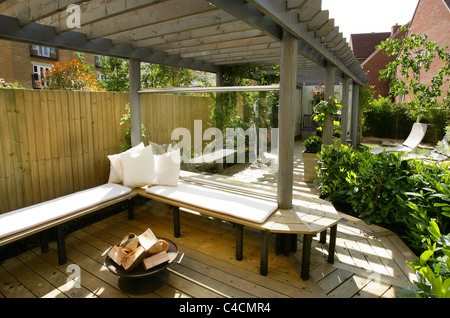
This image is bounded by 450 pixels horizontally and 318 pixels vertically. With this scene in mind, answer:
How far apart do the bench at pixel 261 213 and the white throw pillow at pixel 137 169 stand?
0.37 ft

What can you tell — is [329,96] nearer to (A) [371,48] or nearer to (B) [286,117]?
(B) [286,117]

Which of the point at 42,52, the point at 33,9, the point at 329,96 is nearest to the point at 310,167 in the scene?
the point at 329,96

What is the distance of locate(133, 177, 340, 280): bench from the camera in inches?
99.6

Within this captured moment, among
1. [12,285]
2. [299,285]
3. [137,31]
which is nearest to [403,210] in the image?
[299,285]

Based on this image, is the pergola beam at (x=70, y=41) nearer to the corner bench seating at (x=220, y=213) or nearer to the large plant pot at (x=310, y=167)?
the corner bench seating at (x=220, y=213)

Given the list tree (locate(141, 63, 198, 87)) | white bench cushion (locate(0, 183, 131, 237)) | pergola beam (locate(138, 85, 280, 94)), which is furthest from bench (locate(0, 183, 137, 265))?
tree (locate(141, 63, 198, 87))

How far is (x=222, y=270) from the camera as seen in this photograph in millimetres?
2668

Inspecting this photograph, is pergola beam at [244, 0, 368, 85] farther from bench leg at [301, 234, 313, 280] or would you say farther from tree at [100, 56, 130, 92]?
tree at [100, 56, 130, 92]

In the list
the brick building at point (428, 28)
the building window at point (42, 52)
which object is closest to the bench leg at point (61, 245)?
Result: the brick building at point (428, 28)

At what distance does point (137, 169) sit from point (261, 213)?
1.79m

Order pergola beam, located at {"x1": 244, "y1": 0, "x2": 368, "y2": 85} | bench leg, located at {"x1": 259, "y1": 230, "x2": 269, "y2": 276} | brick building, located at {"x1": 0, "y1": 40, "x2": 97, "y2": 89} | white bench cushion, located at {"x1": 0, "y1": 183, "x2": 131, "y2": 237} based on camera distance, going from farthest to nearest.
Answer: brick building, located at {"x1": 0, "y1": 40, "x2": 97, "y2": 89}, bench leg, located at {"x1": 259, "y1": 230, "x2": 269, "y2": 276}, white bench cushion, located at {"x1": 0, "y1": 183, "x2": 131, "y2": 237}, pergola beam, located at {"x1": 244, "y1": 0, "x2": 368, "y2": 85}

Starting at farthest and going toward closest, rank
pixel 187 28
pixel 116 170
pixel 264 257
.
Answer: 1. pixel 116 170
2. pixel 187 28
3. pixel 264 257

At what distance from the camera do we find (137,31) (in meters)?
3.30

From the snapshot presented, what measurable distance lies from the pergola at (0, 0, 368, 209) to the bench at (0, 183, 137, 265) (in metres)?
1.70
